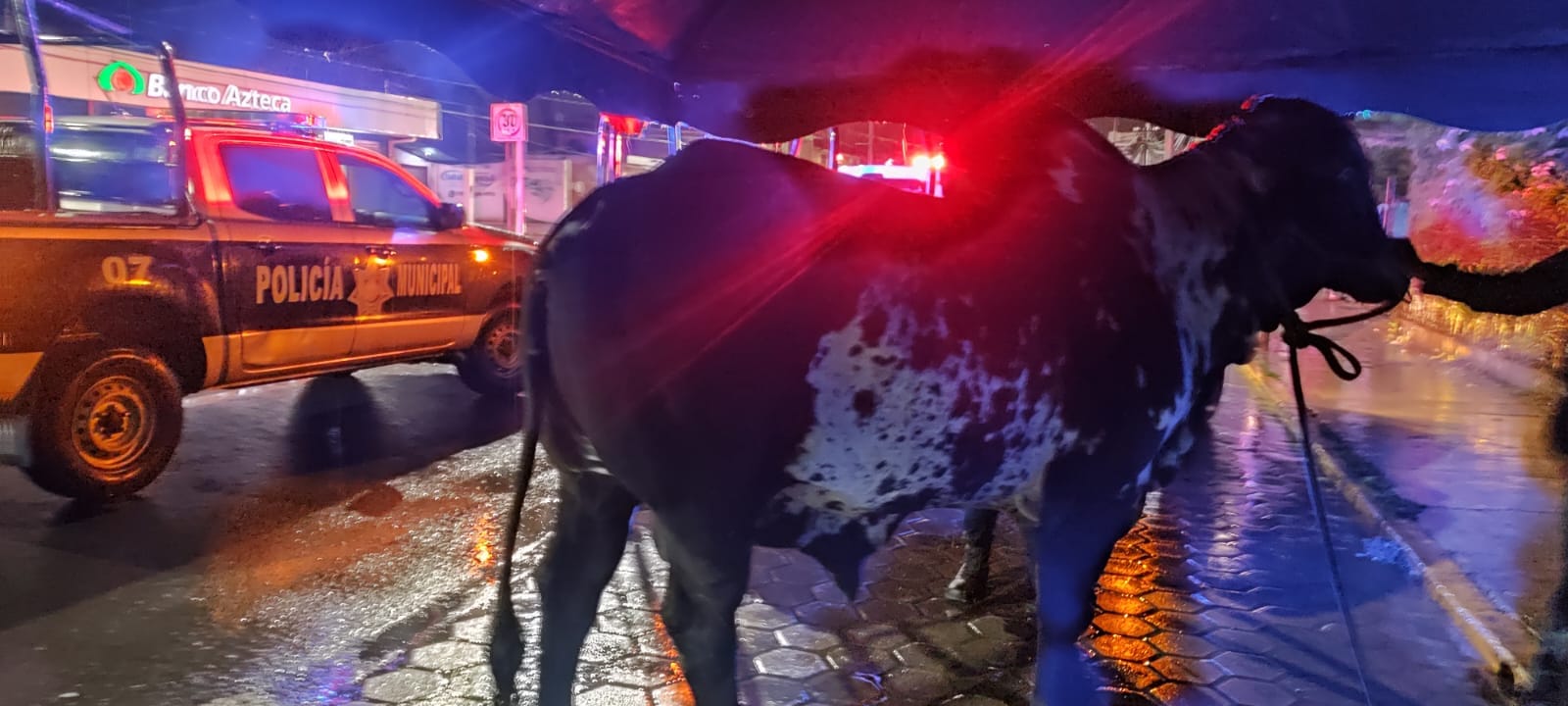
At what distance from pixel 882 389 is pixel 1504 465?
6.75m

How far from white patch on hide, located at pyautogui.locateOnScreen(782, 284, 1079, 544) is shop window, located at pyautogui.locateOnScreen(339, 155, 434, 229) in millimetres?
6291

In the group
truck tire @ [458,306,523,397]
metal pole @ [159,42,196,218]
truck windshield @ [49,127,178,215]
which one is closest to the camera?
metal pole @ [159,42,196,218]

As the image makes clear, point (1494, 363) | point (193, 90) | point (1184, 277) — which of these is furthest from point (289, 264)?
point (1494, 363)

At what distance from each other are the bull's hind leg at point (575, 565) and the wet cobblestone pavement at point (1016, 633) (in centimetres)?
62

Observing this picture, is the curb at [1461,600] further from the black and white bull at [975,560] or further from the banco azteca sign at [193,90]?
the banco azteca sign at [193,90]

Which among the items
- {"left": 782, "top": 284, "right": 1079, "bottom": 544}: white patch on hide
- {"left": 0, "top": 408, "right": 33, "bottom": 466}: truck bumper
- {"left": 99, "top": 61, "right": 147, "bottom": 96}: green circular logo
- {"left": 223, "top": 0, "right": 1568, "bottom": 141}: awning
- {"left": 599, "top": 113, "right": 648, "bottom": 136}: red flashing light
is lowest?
{"left": 0, "top": 408, "right": 33, "bottom": 466}: truck bumper

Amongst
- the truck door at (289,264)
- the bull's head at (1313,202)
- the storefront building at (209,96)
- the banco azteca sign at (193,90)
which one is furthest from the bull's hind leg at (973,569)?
the banco azteca sign at (193,90)

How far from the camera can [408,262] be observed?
7832mm

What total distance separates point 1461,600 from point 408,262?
23.5ft

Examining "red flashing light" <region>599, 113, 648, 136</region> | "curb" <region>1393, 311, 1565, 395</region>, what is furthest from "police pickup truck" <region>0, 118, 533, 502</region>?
"curb" <region>1393, 311, 1565, 395</region>

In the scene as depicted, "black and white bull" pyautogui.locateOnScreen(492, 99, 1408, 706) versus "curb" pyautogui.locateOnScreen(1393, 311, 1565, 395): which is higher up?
"black and white bull" pyautogui.locateOnScreen(492, 99, 1408, 706)

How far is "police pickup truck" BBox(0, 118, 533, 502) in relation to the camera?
534 cm

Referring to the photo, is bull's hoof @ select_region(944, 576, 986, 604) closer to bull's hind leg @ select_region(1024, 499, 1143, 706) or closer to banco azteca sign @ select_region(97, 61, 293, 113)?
bull's hind leg @ select_region(1024, 499, 1143, 706)

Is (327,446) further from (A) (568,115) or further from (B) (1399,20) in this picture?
(A) (568,115)
